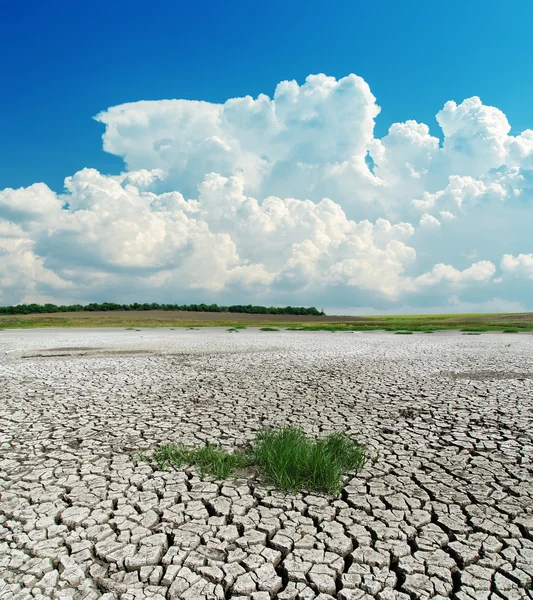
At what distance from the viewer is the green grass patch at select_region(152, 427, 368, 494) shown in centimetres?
349

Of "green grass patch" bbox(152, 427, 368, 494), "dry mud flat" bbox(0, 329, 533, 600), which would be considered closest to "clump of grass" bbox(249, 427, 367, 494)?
"green grass patch" bbox(152, 427, 368, 494)

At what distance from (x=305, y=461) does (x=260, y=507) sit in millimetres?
643

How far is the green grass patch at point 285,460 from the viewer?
11.5 feet

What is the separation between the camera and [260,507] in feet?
10.3

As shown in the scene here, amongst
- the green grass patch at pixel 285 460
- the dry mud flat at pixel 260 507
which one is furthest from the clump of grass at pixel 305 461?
the dry mud flat at pixel 260 507

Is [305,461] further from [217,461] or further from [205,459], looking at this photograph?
[205,459]

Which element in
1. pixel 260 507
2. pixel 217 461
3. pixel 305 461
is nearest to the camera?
pixel 260 507

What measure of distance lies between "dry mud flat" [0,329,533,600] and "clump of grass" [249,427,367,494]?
16 cm

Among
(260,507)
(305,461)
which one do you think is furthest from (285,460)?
(260,507)

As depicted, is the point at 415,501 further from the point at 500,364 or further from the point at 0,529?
the point at 500,364

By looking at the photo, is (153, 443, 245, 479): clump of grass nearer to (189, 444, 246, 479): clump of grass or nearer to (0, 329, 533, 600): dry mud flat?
(189, 444, 246, 479): clump of grass

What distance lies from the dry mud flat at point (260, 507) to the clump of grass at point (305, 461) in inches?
6.4

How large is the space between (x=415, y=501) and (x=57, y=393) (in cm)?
637

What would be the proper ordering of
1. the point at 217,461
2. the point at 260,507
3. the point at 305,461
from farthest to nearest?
the point at 217,461
the point at 305,461
the point at 260,507
